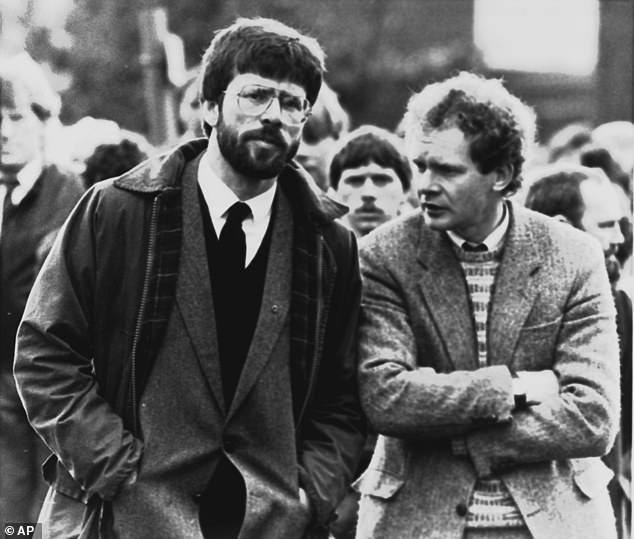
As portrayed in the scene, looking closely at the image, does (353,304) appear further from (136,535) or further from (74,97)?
→ (74,97)

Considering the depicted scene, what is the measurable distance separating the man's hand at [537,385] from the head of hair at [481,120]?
69 cm

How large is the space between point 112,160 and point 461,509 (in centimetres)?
297

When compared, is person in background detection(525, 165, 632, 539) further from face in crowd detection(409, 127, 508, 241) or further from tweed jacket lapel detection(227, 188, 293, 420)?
tweed jacket lapel detection(227, 188, 293, 420)

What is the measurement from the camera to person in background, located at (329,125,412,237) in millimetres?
7199

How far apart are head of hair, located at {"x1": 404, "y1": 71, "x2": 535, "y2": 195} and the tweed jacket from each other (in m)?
0.24

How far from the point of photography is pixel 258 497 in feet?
16.2

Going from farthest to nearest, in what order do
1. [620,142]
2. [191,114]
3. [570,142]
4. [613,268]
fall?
[570,142] → [620,142] → [191,114] → [613,268]

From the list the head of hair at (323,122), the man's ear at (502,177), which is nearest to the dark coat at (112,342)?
the man's ear at (502,177)

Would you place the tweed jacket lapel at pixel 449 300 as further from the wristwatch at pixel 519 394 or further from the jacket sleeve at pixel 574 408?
the jacket sleeve at pixel 574 408

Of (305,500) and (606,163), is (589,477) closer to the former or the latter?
(305,500)

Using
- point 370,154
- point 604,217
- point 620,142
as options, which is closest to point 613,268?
point 604,217

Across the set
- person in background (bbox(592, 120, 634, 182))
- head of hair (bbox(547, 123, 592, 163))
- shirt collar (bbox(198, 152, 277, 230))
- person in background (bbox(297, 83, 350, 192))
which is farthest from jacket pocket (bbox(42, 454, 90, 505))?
head of hair (bbox(547, 123, 592, 163))

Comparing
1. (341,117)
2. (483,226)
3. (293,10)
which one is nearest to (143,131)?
(293,10)

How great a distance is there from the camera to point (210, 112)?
5.23 metres
